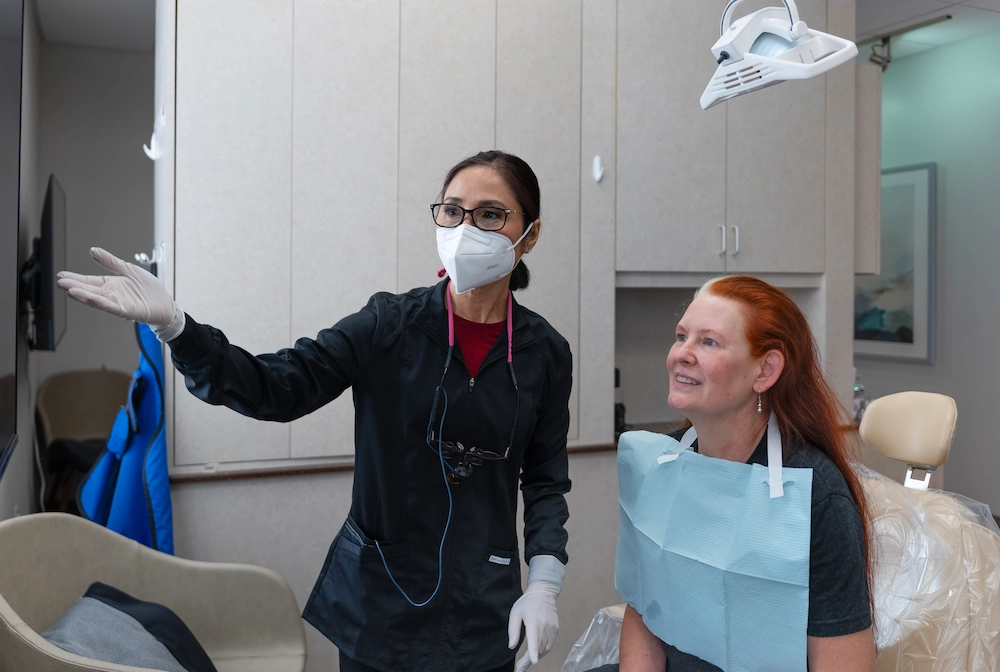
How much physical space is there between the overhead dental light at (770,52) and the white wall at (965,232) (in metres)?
3.88

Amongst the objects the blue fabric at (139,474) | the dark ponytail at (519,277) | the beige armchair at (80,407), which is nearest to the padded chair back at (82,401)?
the beige armchair at (80,407)

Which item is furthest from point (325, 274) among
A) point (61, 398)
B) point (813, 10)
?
point (813, 10)

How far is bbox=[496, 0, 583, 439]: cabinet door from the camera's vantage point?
2.90m

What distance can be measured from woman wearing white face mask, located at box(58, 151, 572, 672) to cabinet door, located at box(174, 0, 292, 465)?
3.47ft

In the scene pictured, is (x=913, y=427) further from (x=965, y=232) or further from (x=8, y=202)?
(x=965, y=232)

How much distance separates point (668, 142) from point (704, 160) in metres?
0.19

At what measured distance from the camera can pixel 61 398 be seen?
13.2 feet

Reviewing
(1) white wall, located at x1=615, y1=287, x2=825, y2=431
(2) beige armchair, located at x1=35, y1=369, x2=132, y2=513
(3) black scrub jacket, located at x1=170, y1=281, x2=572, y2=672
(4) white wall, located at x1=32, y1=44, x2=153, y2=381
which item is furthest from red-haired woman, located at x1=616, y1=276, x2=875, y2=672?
(4) white wall, located at x1=32, y1=44, x2=153, y2=381

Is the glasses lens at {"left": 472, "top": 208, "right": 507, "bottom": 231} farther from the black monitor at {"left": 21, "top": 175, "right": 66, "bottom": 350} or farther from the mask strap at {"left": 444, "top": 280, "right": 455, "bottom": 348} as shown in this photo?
the black monitor at {"left": 21, "top": 175, "right": 66, "bottom": 350}

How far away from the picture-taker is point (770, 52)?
1.67 m

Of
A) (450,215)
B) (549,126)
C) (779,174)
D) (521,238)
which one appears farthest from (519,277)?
(779,174)

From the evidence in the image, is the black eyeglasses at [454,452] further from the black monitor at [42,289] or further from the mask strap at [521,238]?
the black monitor at [42,289]

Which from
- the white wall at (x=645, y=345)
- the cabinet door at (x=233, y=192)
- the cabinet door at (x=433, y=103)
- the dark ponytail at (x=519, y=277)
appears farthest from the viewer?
the white wall at (x=645, y=345)

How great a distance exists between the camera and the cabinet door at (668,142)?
10.2ft
